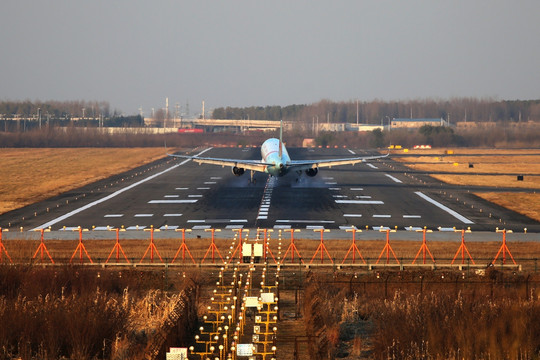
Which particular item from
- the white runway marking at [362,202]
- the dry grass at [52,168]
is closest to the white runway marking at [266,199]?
the white runway marking at [362,202]

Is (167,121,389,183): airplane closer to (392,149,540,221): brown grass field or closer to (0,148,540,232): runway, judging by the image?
(0,148,540,232): runway

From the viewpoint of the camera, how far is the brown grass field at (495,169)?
254 ft

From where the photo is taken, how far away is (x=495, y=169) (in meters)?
121

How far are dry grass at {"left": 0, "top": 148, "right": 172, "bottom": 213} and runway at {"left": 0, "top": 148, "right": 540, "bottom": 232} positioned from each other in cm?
347

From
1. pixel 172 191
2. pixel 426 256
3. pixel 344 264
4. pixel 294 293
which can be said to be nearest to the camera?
pixel 294 293

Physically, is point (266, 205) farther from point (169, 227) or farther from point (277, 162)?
point (169, 227)

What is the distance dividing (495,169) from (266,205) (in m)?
59.1

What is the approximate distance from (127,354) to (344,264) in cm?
2079

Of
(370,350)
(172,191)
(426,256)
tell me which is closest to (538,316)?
(370,350)

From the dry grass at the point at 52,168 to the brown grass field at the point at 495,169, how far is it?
150 ft

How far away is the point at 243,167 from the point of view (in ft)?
292

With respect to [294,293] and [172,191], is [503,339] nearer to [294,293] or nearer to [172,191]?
[294,293]

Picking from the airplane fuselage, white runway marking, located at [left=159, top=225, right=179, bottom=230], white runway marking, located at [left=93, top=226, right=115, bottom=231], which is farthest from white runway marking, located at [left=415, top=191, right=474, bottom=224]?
white runway marking, located at [left=93, top=226, right=115, bottom=231]

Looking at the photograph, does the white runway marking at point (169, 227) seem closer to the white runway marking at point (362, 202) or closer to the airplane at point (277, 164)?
the white runway marking at point (362, 202)
